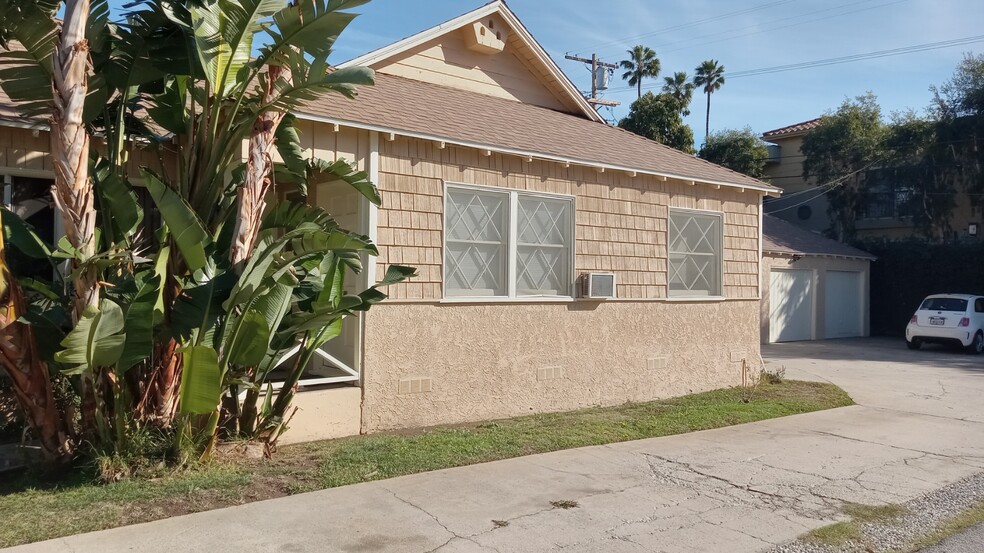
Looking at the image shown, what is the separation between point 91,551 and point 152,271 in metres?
2.28

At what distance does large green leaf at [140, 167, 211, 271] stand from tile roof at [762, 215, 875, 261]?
17919 millimetres

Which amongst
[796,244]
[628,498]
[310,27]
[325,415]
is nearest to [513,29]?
[310,27]

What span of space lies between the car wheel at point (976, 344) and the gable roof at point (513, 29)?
12669mm

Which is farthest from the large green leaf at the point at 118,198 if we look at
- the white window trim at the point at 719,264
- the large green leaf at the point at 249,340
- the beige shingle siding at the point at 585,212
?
the white window trim at the point at 719,264

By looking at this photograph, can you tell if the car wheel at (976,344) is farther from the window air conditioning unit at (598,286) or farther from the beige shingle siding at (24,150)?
the beige shingle siding at (24,150)

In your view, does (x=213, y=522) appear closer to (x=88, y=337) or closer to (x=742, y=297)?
(x=88, y=337)

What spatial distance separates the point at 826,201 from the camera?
100ft

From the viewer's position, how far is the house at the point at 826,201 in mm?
27047

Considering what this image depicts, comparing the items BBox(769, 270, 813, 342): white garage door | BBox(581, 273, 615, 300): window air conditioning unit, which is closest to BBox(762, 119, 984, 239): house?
BBox(769, 270, 813, 342): white garage door

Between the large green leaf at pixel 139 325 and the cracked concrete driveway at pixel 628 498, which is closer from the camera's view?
the cracked concrete driveway at pixel 628 498

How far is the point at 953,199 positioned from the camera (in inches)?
1046

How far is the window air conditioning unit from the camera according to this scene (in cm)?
1044

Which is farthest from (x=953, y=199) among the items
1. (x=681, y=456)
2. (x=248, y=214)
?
(x=248, y=214)

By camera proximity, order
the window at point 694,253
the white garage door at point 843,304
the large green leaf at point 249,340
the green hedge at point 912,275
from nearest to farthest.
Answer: the large green leaf at point 249,340, the window at point 694,253, the green hedge at point 912,275, the white garage door at point 843,304
